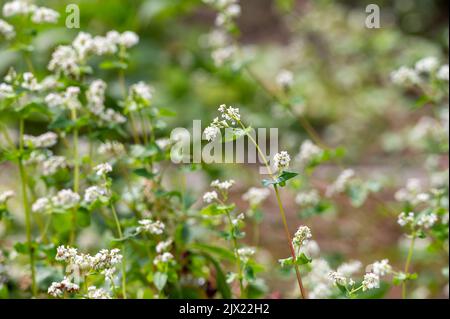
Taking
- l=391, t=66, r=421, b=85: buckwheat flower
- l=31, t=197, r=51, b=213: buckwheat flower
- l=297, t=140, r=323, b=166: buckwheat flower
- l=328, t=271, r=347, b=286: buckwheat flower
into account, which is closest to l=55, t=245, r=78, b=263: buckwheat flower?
l=31, t=197, r=51, b=213: buckwheat flower

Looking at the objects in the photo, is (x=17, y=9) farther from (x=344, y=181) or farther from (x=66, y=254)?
(x=344, y=181)

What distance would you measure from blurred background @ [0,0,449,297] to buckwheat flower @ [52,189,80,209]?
0.99 m

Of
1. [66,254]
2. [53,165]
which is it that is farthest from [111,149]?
[66,254]

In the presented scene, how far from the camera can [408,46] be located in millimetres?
3314

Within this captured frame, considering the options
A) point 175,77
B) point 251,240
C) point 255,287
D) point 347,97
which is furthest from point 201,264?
point 347,97

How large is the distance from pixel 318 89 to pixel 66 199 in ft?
7.82

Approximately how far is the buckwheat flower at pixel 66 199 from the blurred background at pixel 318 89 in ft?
3.24

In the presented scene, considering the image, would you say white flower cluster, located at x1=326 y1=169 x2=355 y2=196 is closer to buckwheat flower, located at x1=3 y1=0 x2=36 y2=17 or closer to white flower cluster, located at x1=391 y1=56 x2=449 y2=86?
white flower cluster, located at x1=391 y1=56 x2=449 y2=86

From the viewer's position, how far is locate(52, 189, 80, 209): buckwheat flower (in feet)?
3.78

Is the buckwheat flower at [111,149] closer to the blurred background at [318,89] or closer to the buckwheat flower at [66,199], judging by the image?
the buckwheat flower at [66,199]

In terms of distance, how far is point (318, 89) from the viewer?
3.38 meters

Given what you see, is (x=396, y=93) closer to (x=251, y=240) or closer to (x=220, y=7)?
(x=251, y=240)

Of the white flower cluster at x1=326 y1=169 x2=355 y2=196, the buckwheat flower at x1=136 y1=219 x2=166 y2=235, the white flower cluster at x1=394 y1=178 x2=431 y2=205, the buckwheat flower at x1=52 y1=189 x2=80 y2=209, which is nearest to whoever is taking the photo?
the buckwheat flower at x1=136 y1=219 x2=166 y2=235

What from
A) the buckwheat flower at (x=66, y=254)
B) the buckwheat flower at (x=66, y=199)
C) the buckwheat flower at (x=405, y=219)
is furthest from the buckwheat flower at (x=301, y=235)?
the buckwheat flower at (x=66, y=199)
